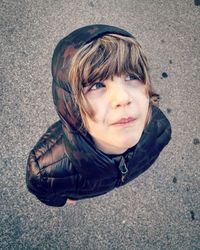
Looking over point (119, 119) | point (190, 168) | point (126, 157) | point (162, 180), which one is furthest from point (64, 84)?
point (190, 168)

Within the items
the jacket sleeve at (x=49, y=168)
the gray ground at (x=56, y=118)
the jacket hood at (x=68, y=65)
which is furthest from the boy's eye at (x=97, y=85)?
the gray ground at (x=56, y=118)

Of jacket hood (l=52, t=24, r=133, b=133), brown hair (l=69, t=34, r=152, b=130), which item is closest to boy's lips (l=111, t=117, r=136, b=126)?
brown hair (l=69, t=34, r=152, b=130)

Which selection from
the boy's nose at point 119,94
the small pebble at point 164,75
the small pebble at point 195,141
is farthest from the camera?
the small pebble at point 164,75

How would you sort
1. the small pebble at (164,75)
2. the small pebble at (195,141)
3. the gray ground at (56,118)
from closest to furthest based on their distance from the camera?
the gray ground at (56,118)
the small pebble at (195,141)
the small pebble at (164,75)

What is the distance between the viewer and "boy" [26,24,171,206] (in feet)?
4.51

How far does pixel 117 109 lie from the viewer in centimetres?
132

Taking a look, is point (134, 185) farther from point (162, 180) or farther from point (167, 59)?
point (167, 59)

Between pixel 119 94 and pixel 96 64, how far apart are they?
19 cm

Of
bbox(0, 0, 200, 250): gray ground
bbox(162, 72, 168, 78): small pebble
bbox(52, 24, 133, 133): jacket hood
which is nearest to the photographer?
bbox(52, 24, 133, 133): jacket hood

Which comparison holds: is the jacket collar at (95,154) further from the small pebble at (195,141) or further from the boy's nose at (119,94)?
the small pebble at (195,141)

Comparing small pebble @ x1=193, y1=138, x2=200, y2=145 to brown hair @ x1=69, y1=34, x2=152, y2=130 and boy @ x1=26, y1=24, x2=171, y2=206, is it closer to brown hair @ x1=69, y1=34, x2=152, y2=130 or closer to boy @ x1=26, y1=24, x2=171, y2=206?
boy @ x1=26, y1=24, x2=171, y2=206

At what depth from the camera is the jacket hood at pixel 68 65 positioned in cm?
143

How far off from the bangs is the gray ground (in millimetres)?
1434

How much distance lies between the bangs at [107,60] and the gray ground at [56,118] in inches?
56.5
